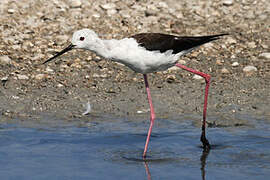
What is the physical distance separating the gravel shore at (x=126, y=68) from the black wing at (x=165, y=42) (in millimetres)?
1240

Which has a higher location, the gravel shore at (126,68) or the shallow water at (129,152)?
the gravel shore at (126,68)

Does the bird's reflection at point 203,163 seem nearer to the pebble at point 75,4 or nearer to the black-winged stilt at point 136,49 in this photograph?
the black-winged stilt at point 136,49

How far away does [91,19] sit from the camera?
9.51 m

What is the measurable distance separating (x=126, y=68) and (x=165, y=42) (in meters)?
2.63

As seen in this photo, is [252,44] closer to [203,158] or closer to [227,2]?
[227,2]

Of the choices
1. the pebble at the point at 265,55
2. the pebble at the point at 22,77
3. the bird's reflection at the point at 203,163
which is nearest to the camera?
the bird's reflection at the point at 203,163

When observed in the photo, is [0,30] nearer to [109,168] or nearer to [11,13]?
[11,13]

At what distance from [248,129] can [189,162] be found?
1332 millimetres

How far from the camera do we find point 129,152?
5793mm

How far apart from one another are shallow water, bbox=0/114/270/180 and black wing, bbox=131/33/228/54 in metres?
1.00

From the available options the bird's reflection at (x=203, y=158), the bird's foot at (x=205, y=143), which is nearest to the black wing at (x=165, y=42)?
the bird's foot at (x=205, y=143)

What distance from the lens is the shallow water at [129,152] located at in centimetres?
507

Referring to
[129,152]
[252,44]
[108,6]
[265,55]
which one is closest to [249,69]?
[265,55]

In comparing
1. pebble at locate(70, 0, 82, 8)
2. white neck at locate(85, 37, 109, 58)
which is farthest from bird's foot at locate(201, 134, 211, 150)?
pebble at locate(70, 0, 82, 8)
